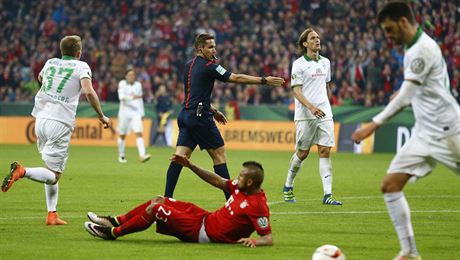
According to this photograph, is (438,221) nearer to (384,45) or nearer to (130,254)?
(130,254)

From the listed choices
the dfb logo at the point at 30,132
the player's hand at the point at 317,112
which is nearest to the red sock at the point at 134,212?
the player's hand at the point at 317,112

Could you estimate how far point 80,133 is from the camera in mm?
35594

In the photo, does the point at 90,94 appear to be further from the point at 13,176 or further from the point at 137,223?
the point at 137,223

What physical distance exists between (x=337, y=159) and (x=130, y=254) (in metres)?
18.6

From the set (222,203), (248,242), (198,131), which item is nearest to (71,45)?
(198,131)

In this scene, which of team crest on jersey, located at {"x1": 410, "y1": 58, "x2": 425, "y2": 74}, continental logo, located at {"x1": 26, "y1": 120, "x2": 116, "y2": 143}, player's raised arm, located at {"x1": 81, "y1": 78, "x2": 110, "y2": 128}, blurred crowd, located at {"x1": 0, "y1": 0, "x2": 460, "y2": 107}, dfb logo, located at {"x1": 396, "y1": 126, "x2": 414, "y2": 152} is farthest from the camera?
continental logo, located at {"x1": 26, "y1": 120, "x2": 116, "y2": 143}

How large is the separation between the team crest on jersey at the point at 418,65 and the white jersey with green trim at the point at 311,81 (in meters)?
6.75

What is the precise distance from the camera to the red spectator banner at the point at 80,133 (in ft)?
115

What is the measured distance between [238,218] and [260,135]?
75.4 ft

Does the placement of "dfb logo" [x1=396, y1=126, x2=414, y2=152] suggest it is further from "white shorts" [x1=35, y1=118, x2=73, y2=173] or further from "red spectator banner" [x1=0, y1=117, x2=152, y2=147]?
"white shorts" [x1=35, y1=118, x2=73, y2=173]

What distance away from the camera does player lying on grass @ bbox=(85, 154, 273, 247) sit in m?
10.2

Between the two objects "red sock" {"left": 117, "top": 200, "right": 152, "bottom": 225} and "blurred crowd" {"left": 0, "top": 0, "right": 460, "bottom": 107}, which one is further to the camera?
"blurred crowd" {"left": 0, "top": 0, "right": 460, "bottom": 107}

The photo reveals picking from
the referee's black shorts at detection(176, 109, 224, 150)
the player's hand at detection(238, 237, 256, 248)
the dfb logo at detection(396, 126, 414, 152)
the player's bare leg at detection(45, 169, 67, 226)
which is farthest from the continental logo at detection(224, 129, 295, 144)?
the player's hand at detection(238, 237, 256, 248)

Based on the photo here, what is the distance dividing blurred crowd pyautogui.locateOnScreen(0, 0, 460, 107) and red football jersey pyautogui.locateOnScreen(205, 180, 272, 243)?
70.7ft
